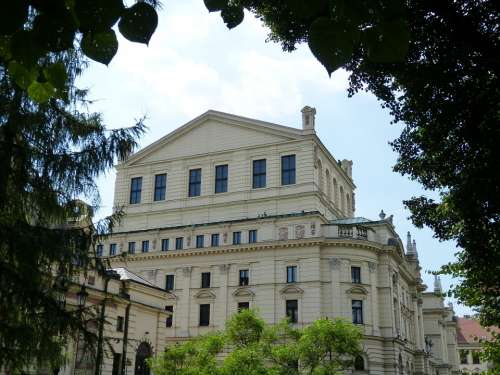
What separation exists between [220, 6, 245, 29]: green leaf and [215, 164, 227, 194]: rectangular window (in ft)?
159

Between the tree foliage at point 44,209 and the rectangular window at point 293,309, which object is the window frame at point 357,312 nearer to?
the rectangular window at point 293,309

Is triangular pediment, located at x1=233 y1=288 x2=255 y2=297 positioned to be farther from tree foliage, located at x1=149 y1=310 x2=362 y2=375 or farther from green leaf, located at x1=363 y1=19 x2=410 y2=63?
green leaf, located at x1=363 y1=19 x2=410 y2=63

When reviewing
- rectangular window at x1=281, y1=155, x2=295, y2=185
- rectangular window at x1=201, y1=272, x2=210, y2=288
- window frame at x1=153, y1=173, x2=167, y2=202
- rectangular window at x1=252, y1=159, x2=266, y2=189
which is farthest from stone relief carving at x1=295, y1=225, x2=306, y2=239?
window frame at x1=153, y1=173, x2=167, y2=202

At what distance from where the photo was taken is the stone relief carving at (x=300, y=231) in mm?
46888

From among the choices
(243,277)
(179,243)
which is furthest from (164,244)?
(243,277)

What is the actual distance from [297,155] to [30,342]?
1513 inches

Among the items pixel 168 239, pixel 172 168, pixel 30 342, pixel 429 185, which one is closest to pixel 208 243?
pixel 168 239

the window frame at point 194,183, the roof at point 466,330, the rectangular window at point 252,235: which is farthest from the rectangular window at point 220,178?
the roof at point 466,330

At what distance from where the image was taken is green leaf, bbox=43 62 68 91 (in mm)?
3637

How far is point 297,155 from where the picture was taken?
4988 centimetres

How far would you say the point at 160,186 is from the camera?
55.2 metres

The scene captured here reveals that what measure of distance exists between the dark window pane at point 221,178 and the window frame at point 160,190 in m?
5.17

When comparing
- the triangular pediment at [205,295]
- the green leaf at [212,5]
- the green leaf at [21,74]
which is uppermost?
the triangular pediment at [205,295]

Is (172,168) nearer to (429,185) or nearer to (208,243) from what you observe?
(208,243)
